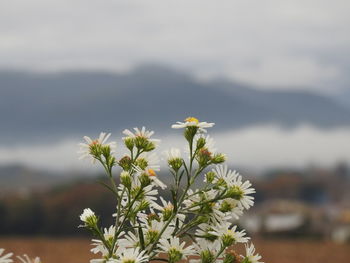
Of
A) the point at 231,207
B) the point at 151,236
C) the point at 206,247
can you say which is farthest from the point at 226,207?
the point at 151,236

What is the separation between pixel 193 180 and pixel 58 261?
16110 mm

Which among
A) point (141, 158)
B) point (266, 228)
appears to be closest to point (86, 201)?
point (266, 228)

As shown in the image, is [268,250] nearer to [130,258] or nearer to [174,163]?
[174,163]

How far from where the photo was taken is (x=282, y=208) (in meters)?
44.4

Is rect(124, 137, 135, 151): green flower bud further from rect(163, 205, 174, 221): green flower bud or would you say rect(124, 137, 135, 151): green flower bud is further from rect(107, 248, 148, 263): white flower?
rect(107, 248, 148, 263): white flower

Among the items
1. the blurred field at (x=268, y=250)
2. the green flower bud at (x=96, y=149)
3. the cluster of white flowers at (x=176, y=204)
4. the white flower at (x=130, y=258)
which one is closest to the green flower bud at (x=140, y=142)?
the cluster of white flowers at (x=176, y=204)

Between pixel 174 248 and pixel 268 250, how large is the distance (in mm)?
20061

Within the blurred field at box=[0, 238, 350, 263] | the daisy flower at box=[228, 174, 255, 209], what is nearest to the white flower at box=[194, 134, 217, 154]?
the daisy flower at box=[228, 174, 255, 209]

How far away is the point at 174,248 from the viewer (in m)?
1.88

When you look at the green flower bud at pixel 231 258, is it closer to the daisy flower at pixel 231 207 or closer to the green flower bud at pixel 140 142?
the daisy flower at pixel 231 207

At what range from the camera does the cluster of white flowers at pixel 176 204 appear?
1895 millimetres

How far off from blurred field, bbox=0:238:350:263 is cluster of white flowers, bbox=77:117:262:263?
48.2 feet

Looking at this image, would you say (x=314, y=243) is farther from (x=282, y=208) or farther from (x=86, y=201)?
(x=282, y=208)

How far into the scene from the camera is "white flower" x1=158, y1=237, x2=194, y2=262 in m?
1.87
